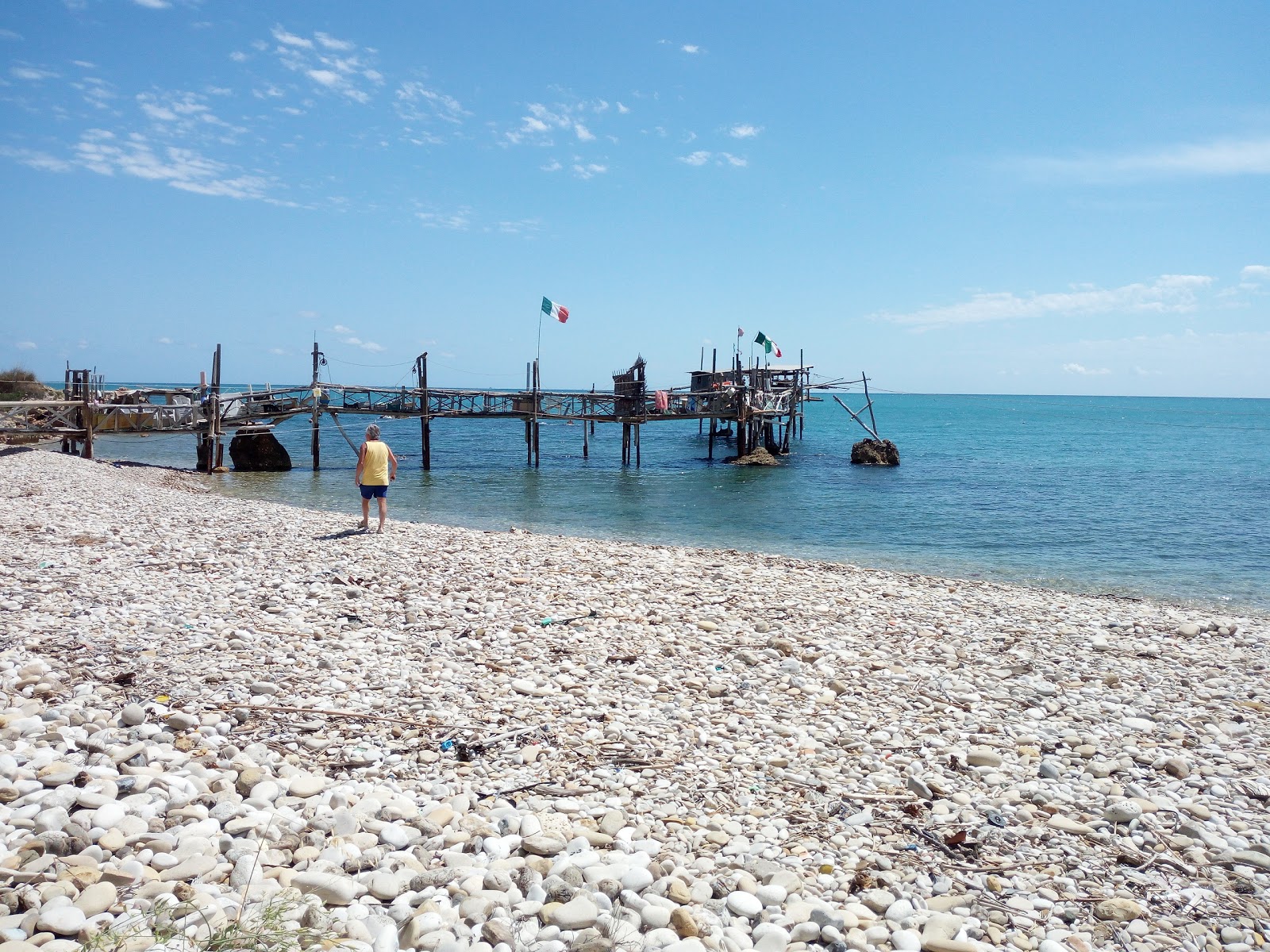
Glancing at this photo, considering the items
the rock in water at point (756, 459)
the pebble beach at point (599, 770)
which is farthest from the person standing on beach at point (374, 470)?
the rock in water at point (756, 459)

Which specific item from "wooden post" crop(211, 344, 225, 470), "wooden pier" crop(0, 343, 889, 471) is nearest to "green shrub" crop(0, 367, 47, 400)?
"wooden pier" crop(0, 343, 889, 471)

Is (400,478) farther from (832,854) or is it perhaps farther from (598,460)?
(832,854)

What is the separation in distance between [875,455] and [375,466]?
32164 mm

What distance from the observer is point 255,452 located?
109 feet

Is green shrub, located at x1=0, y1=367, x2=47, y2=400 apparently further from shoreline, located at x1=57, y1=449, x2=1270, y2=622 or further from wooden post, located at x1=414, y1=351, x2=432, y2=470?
shoreline, located at x1=57, y1=449, x2=1270, y2=622

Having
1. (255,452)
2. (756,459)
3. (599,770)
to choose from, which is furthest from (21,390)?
(599,770)

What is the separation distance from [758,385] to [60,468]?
33.7 meters

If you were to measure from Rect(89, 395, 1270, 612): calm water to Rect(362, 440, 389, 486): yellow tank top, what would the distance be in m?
2.60

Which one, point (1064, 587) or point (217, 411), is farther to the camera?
point (217, 411)

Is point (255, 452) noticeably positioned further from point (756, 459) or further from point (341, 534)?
point (756, 459)

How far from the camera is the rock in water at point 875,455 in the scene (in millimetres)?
41062

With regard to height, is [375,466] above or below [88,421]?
below

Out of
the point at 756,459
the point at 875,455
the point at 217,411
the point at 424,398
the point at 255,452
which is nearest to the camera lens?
the point at 217,411

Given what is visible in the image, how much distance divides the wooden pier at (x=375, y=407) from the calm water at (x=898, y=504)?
8.52ft
